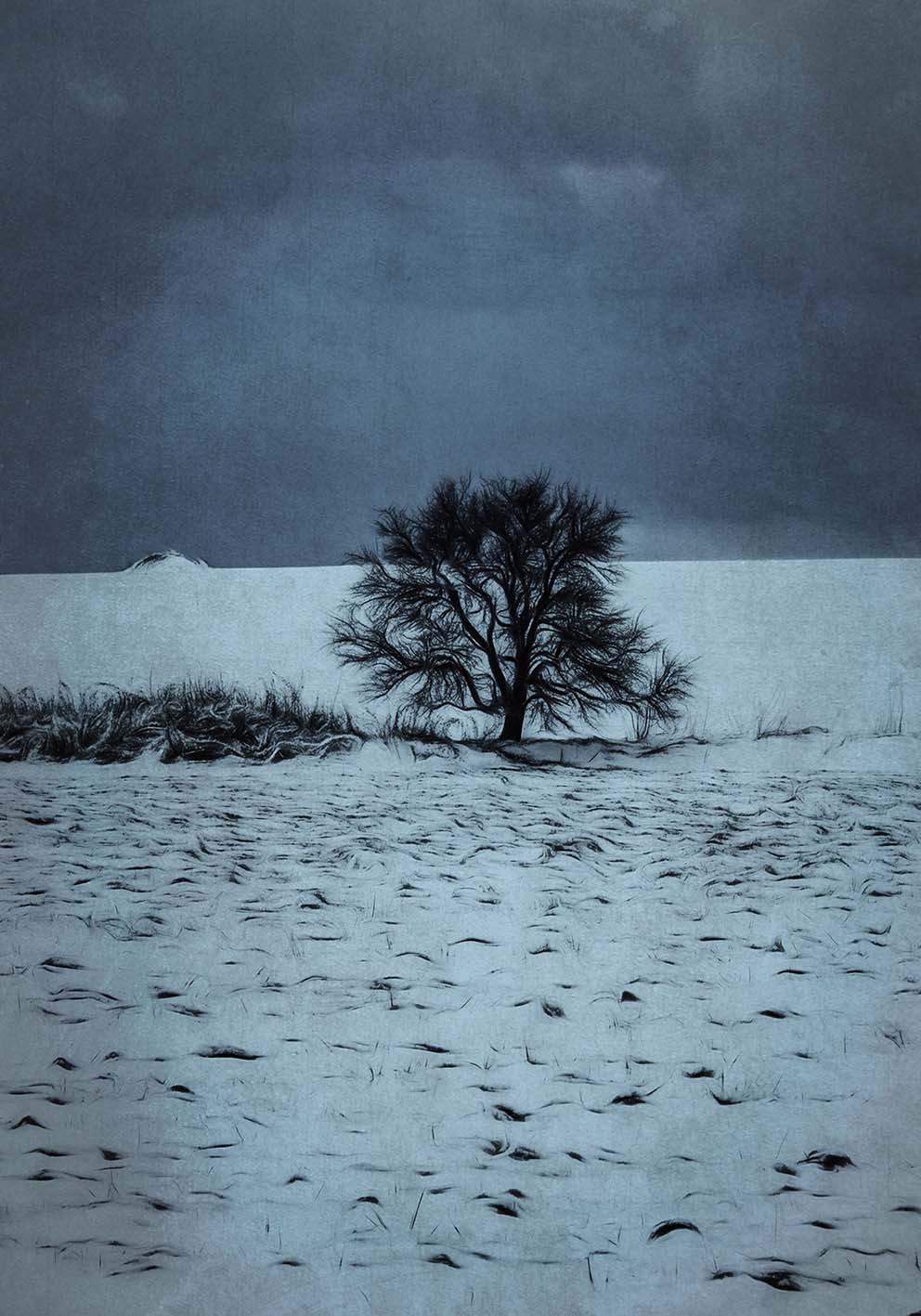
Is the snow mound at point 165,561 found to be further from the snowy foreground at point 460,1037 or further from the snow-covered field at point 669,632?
the snowy foreground at point 460,1037

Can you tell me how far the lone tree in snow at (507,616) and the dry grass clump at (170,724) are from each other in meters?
0.15

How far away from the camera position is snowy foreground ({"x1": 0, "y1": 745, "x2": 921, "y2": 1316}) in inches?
64.2

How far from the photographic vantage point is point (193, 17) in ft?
7.02

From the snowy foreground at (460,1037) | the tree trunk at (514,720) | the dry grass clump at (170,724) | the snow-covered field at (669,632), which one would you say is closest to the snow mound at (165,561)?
the snow-covered field at (669,632)

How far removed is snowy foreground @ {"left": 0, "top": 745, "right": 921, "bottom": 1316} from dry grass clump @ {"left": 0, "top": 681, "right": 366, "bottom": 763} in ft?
0.16

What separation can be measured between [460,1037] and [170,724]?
2.92 feet

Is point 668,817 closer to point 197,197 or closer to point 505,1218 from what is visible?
point 505,1218

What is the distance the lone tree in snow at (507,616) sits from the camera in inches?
81.4

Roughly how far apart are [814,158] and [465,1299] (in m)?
2.35

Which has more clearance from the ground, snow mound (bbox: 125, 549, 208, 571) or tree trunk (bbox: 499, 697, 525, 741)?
snow mound (bbox: 125, 549, 208, 571)

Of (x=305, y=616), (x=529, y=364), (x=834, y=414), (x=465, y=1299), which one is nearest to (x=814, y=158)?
(x=834, y=414)

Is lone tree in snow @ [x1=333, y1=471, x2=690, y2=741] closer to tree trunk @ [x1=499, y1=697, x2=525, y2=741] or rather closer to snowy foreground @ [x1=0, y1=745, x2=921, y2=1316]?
tree trunk @ [x1=499, y1=697, x2=525, y2=741]

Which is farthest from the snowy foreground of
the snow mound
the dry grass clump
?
the snow mound

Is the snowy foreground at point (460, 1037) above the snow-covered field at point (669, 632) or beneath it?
beneath
